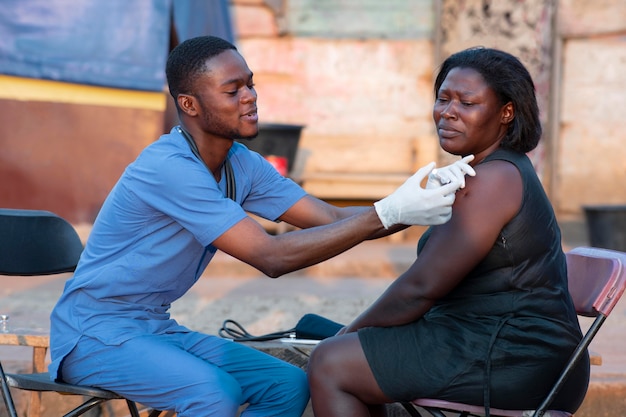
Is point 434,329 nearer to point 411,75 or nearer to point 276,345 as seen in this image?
point 276,345

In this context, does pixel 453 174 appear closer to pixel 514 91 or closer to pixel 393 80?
pixel 514 91

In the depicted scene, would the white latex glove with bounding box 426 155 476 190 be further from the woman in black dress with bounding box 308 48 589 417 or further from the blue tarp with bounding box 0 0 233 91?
the blue tarp with bounding box 0 0 233 91

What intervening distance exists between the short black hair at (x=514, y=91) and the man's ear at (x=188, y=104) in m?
0.84

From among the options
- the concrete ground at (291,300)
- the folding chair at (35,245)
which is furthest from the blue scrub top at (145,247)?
the concrete ground at (291,300)

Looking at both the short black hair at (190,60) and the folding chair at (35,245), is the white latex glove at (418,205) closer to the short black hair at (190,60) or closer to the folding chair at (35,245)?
the short black hair at (190,60)

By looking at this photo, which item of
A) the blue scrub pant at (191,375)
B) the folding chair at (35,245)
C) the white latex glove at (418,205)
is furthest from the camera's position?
the folding chair at (35,245)

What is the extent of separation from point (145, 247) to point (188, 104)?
466mm

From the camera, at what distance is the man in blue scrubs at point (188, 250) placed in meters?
2.52

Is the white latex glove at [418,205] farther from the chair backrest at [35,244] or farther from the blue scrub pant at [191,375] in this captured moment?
the chair backrest at [35,244]

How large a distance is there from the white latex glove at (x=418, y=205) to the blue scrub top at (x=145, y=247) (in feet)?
1.39

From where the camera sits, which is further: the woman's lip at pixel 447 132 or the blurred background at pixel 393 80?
the blurred background at pixel 393 80

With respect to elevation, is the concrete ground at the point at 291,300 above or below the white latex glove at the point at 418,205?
below

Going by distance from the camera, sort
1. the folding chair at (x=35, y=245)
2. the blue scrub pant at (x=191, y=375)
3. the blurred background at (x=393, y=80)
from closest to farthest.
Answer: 1. the blue scrub pant at (x=191, y=375)
2. the folding chair at (x=35, y=245)
3. the blurred background at (x=393, y=80)

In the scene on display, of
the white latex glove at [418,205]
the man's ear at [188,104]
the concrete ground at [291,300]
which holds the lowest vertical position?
the concrete ground at [291,300]
